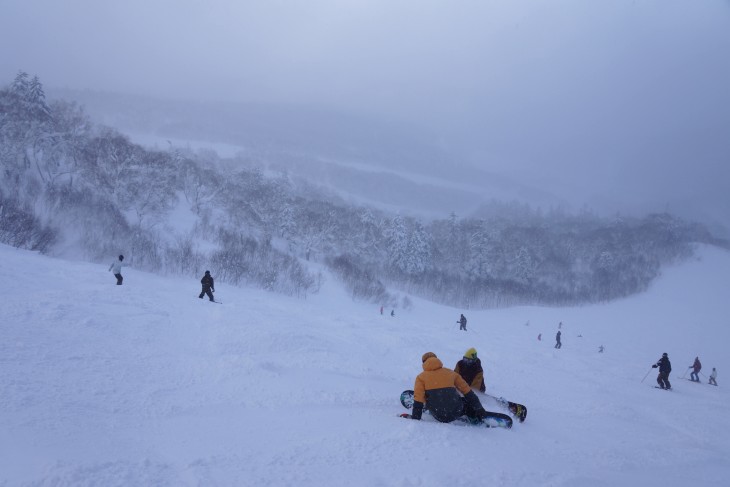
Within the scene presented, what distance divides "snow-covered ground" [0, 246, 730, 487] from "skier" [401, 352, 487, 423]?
1.18ft

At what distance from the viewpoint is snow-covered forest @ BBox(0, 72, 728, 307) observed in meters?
41.1

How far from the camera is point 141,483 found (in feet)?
12.7

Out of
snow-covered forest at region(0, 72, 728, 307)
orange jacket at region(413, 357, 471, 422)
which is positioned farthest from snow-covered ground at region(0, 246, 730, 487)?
snow-covered forest at region(0, 72, 728, 307)

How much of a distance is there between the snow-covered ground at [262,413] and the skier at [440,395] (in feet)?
1.18

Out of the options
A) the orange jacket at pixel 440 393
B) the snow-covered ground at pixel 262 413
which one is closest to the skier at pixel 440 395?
the orange jacket at pixel 440 393

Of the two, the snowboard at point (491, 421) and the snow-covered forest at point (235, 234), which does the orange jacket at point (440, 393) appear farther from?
the snow-covered forest at point (235, 234)

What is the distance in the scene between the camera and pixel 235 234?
5816 centimetres

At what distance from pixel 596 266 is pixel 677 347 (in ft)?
186

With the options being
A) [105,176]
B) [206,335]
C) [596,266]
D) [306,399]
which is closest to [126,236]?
[105,176]

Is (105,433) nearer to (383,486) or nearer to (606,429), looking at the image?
(383,486)

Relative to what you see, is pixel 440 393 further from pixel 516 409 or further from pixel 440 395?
pixel 516 409

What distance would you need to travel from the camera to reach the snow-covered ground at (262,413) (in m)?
4.43

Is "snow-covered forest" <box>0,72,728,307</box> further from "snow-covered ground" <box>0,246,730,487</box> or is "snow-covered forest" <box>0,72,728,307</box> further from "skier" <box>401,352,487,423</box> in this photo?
"skier" <box>401,352,487,423</box>

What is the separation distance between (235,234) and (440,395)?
55.1m
